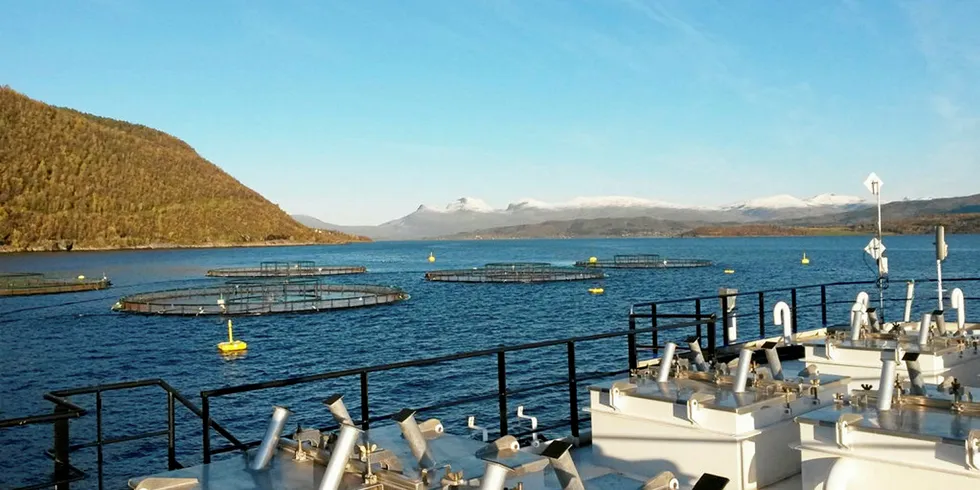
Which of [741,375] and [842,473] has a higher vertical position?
[741,375]

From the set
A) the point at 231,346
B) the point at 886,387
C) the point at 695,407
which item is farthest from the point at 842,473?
the point at 231,346

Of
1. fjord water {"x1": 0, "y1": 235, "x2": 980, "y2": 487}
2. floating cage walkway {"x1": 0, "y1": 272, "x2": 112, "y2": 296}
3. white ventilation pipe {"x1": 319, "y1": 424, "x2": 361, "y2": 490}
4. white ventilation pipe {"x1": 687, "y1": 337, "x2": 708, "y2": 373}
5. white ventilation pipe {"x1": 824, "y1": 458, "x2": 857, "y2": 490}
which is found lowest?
fjord water {"x1": 0, "y1": 235, "x2": 980, "y2": 487}

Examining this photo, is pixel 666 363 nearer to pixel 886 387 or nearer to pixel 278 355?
pixel 886 387

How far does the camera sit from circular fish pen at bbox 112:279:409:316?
5756cm

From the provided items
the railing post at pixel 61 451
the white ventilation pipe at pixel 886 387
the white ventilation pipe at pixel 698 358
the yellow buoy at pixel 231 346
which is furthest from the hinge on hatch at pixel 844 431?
the yellow buoy at pixel 231 346

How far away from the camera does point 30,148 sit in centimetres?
19662

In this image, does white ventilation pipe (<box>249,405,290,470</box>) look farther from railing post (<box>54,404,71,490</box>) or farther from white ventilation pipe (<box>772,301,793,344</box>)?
white ventilation pipe (<box>772,301,793,344</box>)

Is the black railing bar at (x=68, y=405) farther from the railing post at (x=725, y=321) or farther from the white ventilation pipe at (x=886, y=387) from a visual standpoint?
the railing post at (x=725, y=321)

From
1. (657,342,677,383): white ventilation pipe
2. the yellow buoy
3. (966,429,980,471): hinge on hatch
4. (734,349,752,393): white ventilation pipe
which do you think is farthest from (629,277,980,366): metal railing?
the yellow buoy

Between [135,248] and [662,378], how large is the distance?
21427cm

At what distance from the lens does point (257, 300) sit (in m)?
64.6

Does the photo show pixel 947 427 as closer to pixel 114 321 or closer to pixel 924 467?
pixel 924 467

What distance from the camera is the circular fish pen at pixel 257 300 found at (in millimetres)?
57562

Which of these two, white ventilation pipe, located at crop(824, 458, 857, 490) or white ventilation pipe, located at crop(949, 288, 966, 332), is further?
white ventilation pipe, located at crop(949, 288, 966, 332)
